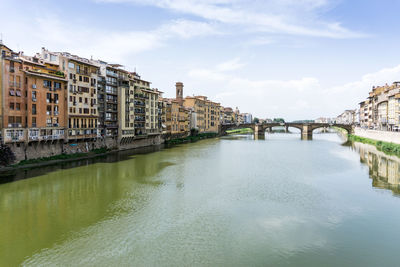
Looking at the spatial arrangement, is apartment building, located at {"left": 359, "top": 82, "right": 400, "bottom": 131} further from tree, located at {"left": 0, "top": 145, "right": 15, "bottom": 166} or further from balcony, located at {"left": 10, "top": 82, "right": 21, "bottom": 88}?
tree, located at {"left": 0, "top": 145, "right": 15, "bottom": 166}

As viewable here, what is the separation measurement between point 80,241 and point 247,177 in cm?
2254

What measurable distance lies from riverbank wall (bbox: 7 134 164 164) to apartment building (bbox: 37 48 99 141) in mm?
1580

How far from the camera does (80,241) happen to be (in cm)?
1623

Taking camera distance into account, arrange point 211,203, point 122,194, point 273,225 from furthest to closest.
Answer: point 122,194, point 211,203, point 273,225

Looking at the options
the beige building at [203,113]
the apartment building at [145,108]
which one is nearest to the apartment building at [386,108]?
the beige building at [203,113]

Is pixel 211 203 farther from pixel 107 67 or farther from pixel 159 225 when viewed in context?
pixel 107 67

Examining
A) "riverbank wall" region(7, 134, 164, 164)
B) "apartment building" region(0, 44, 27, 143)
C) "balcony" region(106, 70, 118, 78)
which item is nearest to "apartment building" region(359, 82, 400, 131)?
"riverbank wall" region(7, 134, 164, 164)

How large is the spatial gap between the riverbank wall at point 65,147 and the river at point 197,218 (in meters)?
3.76

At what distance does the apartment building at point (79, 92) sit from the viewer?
4341 centimetres

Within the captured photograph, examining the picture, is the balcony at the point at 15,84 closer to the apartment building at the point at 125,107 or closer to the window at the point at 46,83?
the window at the point at 46,83

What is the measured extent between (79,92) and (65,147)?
973 cm

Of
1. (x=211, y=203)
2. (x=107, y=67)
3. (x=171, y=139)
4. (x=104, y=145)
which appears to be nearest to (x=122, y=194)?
(x=211, y=203)

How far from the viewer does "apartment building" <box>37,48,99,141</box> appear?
1709 inches

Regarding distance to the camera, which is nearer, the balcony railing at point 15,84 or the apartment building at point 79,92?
the balcony railing at point 15,84
